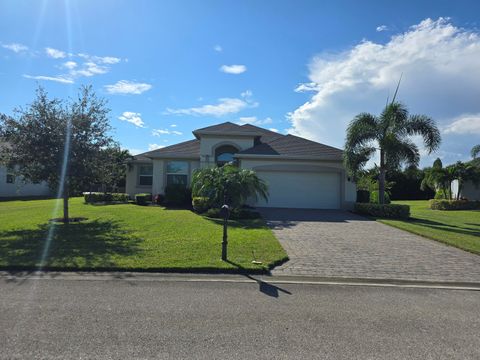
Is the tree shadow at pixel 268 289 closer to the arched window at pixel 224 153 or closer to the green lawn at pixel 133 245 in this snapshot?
the green lawn at pixel 133 245

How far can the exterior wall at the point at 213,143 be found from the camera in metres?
22.3

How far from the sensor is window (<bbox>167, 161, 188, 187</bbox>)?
22922 mm

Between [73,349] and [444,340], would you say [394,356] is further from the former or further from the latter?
[73,349]

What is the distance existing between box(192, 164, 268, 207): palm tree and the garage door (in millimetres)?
4124

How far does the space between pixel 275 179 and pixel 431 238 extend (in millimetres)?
10158

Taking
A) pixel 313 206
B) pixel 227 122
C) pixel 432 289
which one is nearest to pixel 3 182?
pixel 227 122

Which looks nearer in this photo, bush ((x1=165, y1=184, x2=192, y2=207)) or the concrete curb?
the concrete curb

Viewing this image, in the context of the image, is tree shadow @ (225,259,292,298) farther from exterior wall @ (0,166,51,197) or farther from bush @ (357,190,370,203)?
exterior wall @ (0,166,51,197)

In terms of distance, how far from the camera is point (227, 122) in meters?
24.1

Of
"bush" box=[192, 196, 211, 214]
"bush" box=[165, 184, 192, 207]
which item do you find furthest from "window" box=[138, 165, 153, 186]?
"bush" box=[192, 196, 211, 214]

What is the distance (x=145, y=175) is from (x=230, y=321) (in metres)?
22.5

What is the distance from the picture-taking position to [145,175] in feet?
84.2

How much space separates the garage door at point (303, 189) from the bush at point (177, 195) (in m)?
4.42

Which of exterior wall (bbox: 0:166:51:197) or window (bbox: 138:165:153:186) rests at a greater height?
window (bbox: 138:165:153:186)
